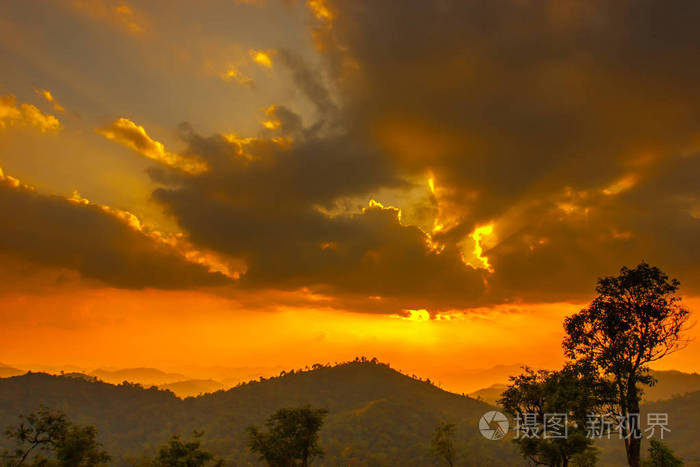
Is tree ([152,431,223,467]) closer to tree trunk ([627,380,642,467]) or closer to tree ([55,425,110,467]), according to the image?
tree ([55,425,110,467])

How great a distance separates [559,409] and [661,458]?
18.1 meters

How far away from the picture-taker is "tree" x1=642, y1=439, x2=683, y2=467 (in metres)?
56.8

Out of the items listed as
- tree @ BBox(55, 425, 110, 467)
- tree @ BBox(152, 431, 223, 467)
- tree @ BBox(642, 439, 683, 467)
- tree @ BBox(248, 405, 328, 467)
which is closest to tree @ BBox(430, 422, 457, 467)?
tree @ BBox(248, 405, 328, 467)

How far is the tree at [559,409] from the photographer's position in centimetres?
4962

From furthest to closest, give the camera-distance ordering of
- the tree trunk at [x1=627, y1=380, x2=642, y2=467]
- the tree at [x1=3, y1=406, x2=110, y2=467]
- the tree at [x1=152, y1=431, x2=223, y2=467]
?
1. the tree at [x1=3, y1=406, x2=110, y2=467]
2. the tree at [x1=152, y1=431, x2=223, y2=467]
3. the tree trunk at [x1=627, y1=380, x2=642, y2=467]

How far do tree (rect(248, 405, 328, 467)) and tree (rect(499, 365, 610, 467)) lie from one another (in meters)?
44.0

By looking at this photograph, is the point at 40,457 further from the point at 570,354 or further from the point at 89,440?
the point at 570,354

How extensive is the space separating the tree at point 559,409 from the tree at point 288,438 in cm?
4401

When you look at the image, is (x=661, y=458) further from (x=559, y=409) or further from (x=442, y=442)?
(x=442, y=442)

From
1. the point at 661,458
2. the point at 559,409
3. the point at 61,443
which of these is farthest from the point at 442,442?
the point at 61,443

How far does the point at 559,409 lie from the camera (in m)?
52.5

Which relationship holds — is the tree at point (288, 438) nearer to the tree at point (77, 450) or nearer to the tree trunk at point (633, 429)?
the tree at point (77, 450)

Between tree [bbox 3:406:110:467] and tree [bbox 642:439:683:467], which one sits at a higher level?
tree [bbox 642:439:683:467]

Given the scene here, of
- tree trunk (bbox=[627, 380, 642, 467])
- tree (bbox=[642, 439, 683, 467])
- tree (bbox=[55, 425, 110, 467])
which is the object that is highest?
tree trunk (bbox=[627, 380, 642, 467])
